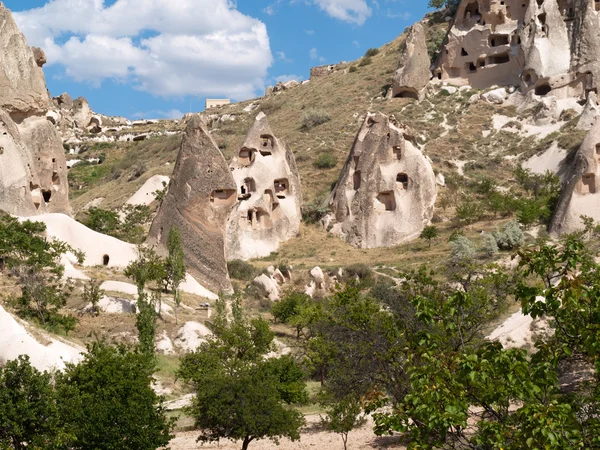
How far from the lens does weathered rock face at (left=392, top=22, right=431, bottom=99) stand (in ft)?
168

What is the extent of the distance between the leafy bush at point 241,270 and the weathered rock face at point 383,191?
238 inches

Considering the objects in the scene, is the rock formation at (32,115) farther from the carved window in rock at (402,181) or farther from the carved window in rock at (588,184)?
the carved window in rock at (588,184)

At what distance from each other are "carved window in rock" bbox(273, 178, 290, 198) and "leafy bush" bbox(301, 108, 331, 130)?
1315 cm

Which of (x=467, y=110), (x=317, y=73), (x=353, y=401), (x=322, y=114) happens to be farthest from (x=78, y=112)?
(x=353, y=401)

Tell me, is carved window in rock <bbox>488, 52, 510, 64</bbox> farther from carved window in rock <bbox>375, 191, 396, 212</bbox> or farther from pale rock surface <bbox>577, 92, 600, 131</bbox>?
carved window in rock <bbox>375, 191, 396, 212</bbox>

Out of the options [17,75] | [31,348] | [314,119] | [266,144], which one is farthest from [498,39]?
[31,348]

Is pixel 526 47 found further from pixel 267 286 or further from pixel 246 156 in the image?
pixel 267 286

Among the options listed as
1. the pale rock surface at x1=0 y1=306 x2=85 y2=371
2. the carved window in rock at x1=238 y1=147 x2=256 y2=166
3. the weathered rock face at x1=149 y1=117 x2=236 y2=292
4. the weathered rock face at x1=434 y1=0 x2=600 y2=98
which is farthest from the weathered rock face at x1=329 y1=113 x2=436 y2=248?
the pale rock surface at x1=0 y1=306 x2=85 y2=371

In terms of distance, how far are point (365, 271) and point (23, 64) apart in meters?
16.7

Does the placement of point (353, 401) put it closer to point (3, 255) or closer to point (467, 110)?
point (3, 255)

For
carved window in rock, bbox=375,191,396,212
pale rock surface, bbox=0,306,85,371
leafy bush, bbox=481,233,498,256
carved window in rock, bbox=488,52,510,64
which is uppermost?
carved window in rock, bbox=488,52,510,64

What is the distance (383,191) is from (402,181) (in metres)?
1.25

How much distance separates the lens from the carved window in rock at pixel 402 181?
38.4 metres

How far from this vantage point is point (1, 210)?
96.1 feet
